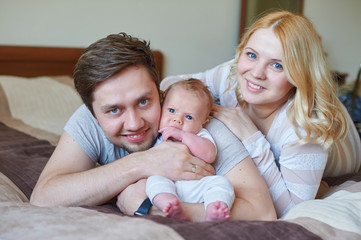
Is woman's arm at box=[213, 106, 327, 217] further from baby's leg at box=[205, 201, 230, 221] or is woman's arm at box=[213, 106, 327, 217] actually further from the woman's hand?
baby's leg at box=[205, 201, 230, 221]

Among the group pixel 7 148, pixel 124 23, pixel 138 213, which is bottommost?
pixel 7 148

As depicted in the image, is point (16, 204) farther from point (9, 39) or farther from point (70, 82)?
point (9, 39)

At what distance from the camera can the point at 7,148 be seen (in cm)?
188

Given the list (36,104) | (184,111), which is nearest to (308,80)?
(184,111)

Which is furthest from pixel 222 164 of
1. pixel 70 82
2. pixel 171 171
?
pixel 70 82

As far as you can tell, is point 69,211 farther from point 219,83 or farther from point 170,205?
point 219,83

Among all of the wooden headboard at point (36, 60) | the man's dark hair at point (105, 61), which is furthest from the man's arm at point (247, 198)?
the wooden headboard at point (36, 60)

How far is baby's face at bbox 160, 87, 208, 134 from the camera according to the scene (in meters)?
1.32

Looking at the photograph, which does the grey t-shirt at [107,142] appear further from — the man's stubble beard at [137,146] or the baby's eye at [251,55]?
the baby's eye at [251,55]

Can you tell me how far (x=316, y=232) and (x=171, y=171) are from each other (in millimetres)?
451

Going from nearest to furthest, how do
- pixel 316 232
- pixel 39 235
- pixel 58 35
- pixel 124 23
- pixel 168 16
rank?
pixel 39 235 → pixel 316 232 → pixel 58 35 → pixel 124 23 → pixel 168 16

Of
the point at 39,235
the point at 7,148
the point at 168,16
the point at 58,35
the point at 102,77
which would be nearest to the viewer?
the point at 39,235

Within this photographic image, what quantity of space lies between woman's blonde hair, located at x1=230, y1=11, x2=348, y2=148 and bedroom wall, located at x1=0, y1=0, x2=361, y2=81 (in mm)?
2124

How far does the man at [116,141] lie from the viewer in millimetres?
1199
